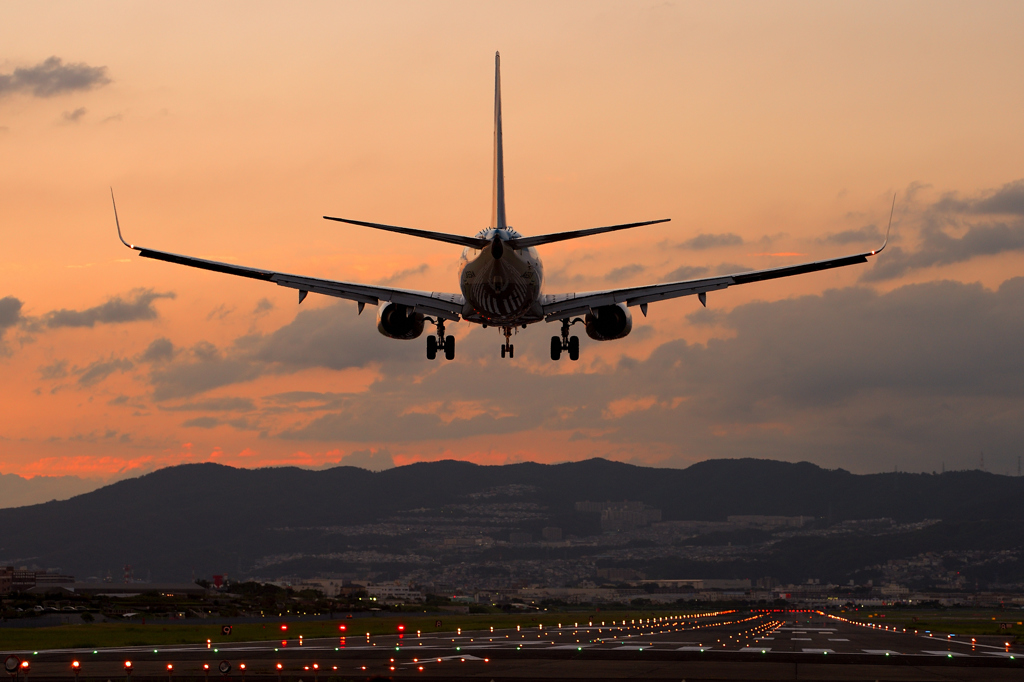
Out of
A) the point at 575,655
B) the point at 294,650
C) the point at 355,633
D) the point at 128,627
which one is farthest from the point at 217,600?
the point at 575,655

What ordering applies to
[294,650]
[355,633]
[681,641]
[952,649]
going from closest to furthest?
[294,650]
[952,649]
[681,641]
[355,633]

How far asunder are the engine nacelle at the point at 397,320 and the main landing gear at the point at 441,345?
174 centimetres

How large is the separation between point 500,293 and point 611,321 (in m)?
9.65

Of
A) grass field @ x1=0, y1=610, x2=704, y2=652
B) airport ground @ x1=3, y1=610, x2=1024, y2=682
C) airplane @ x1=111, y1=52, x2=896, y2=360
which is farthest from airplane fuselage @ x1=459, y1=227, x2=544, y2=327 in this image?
grass field @ x1=0, y1=610, x2=704, y2=652

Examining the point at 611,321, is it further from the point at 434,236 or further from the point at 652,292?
the point at 434,236

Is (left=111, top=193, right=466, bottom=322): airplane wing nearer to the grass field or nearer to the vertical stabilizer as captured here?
the vertical stabilizer

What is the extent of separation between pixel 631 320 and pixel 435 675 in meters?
21.0

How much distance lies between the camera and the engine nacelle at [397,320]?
55219 mm

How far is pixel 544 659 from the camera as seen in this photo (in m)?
68.2

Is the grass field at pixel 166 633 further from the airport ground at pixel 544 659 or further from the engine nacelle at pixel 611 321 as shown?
the engine nacelle at pixel 611 321

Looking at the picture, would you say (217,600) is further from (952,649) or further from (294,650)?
(952,649)

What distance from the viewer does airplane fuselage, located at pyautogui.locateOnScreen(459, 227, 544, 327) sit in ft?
152

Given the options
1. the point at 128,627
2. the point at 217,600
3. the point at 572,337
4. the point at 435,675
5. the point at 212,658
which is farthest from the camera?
the point at 217,600

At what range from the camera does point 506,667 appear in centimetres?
6150
